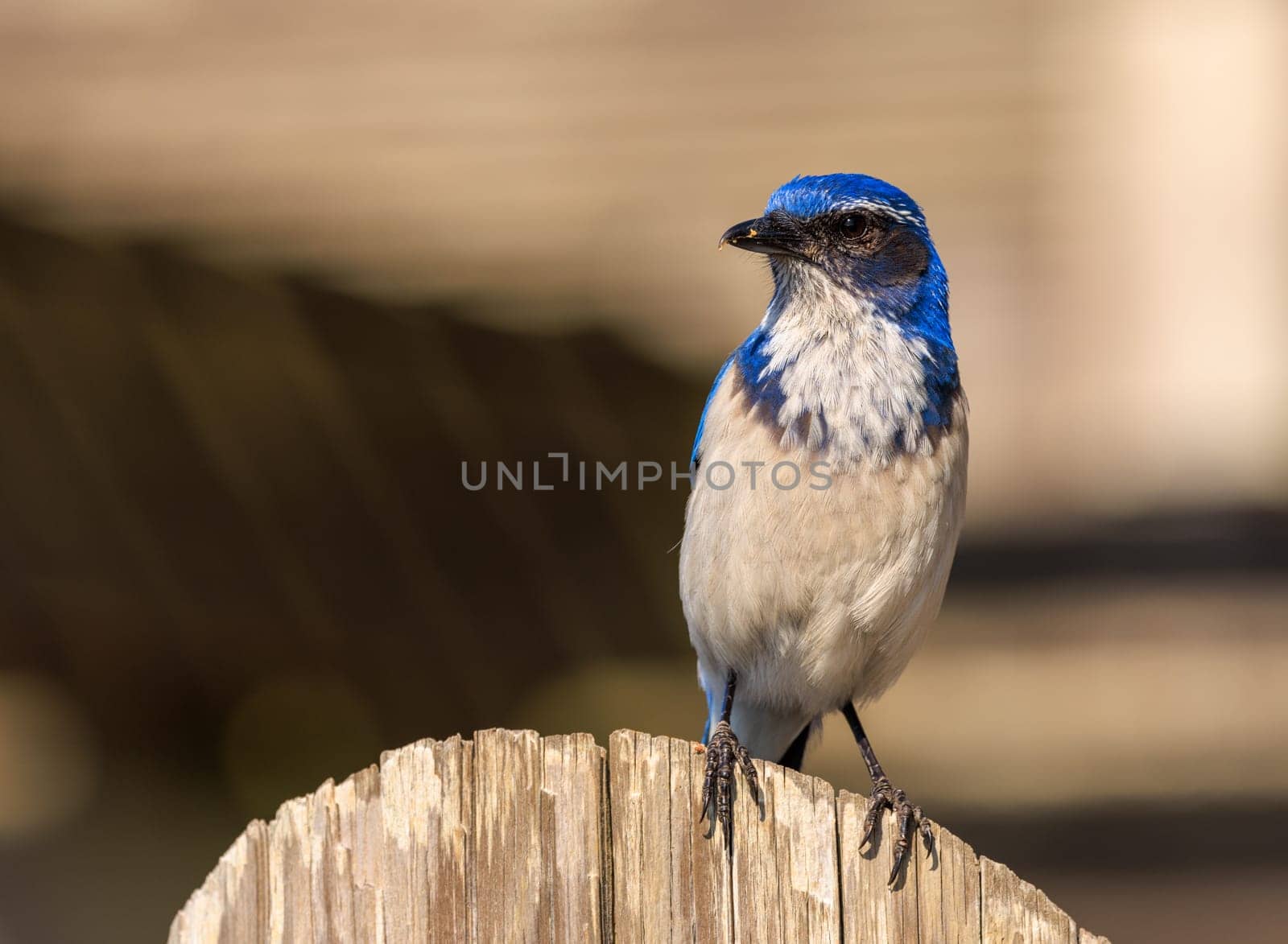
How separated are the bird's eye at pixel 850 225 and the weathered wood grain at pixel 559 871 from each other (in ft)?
6.95

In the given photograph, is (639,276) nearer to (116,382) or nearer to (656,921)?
(116,382)

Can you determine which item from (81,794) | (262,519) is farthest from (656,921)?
(81,794)

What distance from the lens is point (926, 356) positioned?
4.00 metres

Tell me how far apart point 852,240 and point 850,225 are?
50 millimetres

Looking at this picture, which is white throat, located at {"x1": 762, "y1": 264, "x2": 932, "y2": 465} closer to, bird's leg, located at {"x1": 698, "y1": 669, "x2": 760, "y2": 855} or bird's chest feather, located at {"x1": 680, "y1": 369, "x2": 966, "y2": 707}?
bird's chest feather, located at {"x1": 680, "y1": 369, "x2": 966, "y2": 707}

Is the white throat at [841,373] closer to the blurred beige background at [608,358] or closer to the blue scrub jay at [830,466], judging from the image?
the blue scrub jay at [830,466]

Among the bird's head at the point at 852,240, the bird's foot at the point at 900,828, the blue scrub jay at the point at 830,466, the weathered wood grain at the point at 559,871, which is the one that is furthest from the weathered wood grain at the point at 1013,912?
the bird's head at the point at 852,240

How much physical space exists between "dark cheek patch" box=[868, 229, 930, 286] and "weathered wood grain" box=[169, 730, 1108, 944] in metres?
2.05

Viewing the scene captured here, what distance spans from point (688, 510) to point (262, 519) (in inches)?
95.4

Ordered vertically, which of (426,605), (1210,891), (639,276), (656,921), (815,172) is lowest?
(656,921)

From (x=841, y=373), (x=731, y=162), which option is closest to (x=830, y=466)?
(x=841, y=373)

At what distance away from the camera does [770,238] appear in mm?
4133

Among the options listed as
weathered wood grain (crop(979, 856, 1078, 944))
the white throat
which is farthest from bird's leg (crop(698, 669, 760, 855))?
the white throat

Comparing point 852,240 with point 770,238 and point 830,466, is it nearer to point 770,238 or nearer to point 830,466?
point 770,238
